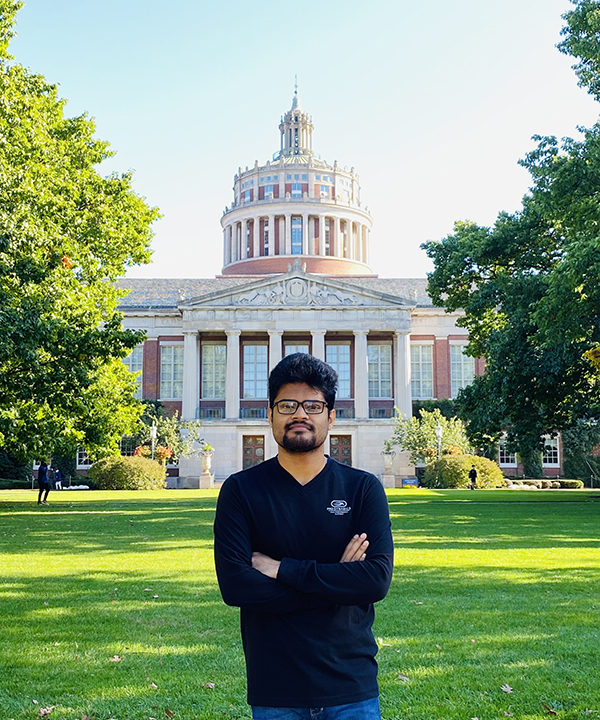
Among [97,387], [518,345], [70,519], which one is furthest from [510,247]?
[70,519]

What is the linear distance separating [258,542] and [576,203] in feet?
69.1

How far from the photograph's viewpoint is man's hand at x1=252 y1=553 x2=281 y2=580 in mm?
3229

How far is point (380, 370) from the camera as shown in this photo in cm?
6341

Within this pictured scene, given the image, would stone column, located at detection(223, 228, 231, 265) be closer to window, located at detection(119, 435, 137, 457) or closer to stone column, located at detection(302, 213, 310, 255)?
stone column, located at detection(302, 213, 310, 255)

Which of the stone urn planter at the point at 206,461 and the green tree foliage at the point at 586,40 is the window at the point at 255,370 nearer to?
the stone urn planter at the point at 206,461

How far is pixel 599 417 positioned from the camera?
28.9 m

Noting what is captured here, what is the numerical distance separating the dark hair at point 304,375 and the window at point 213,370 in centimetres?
5964

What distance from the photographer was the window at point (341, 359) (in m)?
62.9

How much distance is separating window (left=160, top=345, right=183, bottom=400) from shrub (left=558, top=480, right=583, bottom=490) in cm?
2878

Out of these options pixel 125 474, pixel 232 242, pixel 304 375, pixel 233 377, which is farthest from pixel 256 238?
pixel 304 375

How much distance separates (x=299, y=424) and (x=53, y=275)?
18.3 m

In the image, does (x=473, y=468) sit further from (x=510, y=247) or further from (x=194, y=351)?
(x=194, y=351)

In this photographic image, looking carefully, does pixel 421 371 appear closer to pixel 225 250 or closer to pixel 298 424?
pixel 225 250

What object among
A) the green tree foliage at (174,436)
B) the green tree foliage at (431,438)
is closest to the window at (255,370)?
the green tree foliage at (174,436)
